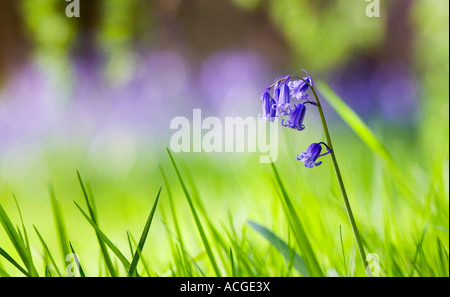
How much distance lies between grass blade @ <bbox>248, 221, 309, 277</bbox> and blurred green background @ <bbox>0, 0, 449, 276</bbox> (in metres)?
0.02

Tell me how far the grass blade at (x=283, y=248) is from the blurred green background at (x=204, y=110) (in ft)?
0.08

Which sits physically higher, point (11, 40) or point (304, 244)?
point (11, 40)

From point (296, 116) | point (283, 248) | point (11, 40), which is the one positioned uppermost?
point (11, 40)

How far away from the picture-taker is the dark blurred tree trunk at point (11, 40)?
829 mm

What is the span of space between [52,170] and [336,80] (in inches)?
20.1

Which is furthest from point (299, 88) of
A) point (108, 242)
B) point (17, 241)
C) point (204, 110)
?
point (17, 241)

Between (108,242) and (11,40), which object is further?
(11,40)

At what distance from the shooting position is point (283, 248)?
2.50ft

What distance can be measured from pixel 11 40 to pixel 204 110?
1.15 ft

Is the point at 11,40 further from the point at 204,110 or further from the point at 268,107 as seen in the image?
the point at 268,107

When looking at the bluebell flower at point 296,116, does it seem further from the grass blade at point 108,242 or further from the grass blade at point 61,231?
the grass blade at point 61,231

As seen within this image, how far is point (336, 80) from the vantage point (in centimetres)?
86

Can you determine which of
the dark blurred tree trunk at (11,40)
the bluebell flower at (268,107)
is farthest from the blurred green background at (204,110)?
the bluebell flower at (268,107)
